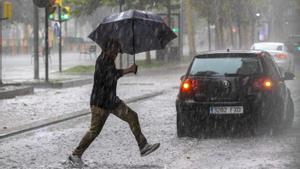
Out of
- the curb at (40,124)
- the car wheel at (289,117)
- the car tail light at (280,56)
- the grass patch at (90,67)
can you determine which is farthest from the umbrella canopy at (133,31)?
the grass patch at (90,67)

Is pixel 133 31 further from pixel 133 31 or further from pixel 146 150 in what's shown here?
pixel 146 150

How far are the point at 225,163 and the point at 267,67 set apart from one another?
349 centimetres

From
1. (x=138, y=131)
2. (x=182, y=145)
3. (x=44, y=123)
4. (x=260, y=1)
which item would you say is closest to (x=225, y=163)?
(x=138, y=131)

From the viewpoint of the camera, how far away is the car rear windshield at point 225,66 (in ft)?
40.1

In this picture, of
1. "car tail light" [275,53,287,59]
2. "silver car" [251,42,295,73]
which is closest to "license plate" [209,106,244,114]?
"silver car" [251,42,295,73]

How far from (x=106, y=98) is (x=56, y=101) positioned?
1037cm

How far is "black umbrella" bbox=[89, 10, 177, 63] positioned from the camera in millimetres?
9812

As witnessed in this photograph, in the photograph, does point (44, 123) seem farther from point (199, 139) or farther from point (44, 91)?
point (44, 91)

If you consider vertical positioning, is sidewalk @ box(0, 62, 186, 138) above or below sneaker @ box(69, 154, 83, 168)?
below

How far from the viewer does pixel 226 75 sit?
12125mm

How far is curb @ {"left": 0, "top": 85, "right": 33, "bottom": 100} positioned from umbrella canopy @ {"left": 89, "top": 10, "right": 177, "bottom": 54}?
1068 centimetres

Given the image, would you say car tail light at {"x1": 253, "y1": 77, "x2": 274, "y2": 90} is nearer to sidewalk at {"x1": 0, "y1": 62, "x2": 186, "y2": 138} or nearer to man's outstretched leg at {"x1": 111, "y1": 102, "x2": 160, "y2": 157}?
man's outstretched leg at {"x1": 111, "y1": 102, "x2": 160, "y2": 157}

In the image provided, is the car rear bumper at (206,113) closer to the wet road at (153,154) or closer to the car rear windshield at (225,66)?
the wet road at (153,154)

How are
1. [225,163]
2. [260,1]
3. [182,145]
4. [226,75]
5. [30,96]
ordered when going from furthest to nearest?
[260,1], [30,96], [226,75], [182,145], [225,163]
